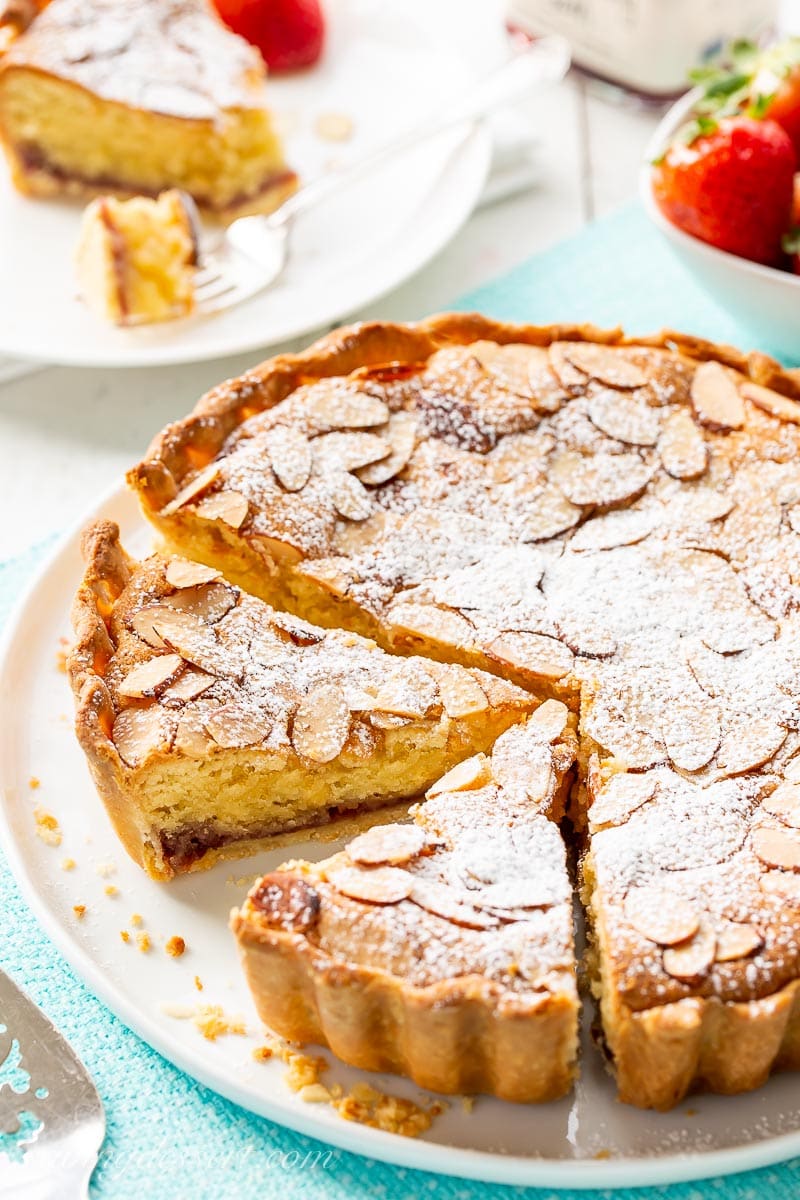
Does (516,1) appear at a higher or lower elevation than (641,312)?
higher

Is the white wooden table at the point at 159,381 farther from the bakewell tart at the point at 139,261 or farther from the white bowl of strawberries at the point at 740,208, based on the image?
the white bowl of strawberries at the point at 740,208

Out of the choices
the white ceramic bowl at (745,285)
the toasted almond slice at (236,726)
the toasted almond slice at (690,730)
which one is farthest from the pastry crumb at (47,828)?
the white ceramic bowl at (745,285)

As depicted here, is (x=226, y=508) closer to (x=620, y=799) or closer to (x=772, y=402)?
(x=620, y=799)

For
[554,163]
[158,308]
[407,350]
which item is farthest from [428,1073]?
[554,163]

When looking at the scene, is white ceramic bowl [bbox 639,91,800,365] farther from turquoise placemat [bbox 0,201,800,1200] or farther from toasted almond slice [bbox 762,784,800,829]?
turquoise placemat [bbox 0,201,800,1200]

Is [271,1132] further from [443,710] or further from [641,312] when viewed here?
[641,312]
